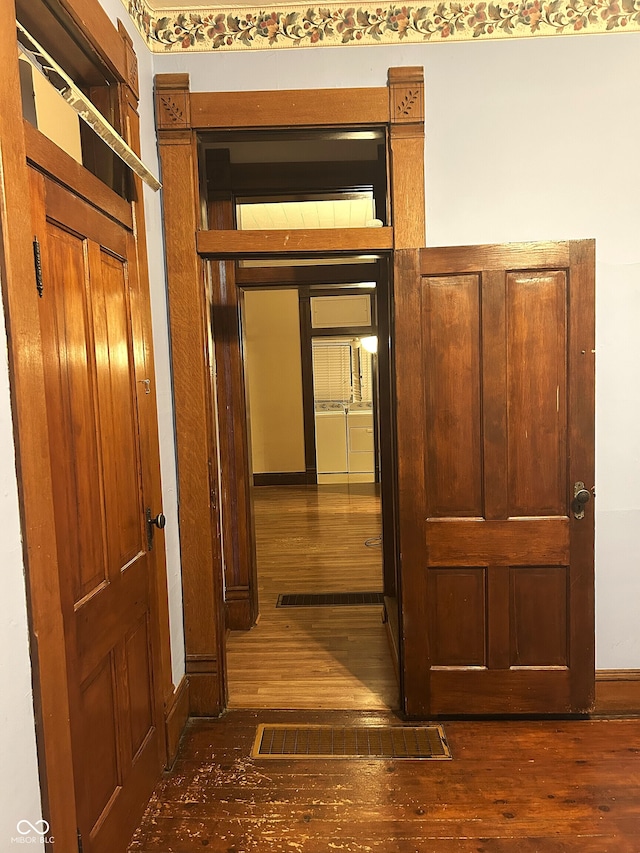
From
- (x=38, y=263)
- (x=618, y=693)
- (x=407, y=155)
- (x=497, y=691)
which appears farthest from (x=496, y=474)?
(x=38, y=263)

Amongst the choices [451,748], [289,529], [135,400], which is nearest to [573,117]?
[135,400]

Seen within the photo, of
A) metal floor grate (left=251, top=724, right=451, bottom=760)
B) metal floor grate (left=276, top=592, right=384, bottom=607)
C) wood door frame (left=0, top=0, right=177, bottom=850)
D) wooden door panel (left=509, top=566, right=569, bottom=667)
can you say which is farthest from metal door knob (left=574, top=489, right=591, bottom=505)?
wood door frame (left=0, top=0, right=177, bottom=850)

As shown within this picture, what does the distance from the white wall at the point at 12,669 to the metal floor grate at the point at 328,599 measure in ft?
9.79

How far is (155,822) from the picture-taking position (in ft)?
7.22

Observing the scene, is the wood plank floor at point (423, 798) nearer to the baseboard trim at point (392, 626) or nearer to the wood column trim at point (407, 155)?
the baseboard trim at point (392, 626)

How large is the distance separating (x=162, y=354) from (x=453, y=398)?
135 cm

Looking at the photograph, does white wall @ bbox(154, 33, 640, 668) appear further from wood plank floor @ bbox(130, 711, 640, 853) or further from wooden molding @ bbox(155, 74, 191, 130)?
wood plank floor @ bbox(130, 711, 640, 853)

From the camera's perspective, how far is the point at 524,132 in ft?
8.71

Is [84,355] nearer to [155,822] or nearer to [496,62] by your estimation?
[155,822]

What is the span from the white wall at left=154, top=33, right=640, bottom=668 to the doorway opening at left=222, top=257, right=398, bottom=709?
97 centimetres

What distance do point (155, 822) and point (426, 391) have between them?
2.05 m

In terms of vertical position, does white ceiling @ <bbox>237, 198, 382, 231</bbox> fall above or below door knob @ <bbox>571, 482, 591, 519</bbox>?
above

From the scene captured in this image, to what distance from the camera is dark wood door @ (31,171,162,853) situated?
5.52 feet

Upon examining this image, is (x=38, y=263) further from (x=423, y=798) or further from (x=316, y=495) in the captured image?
(x=316, y=495)
